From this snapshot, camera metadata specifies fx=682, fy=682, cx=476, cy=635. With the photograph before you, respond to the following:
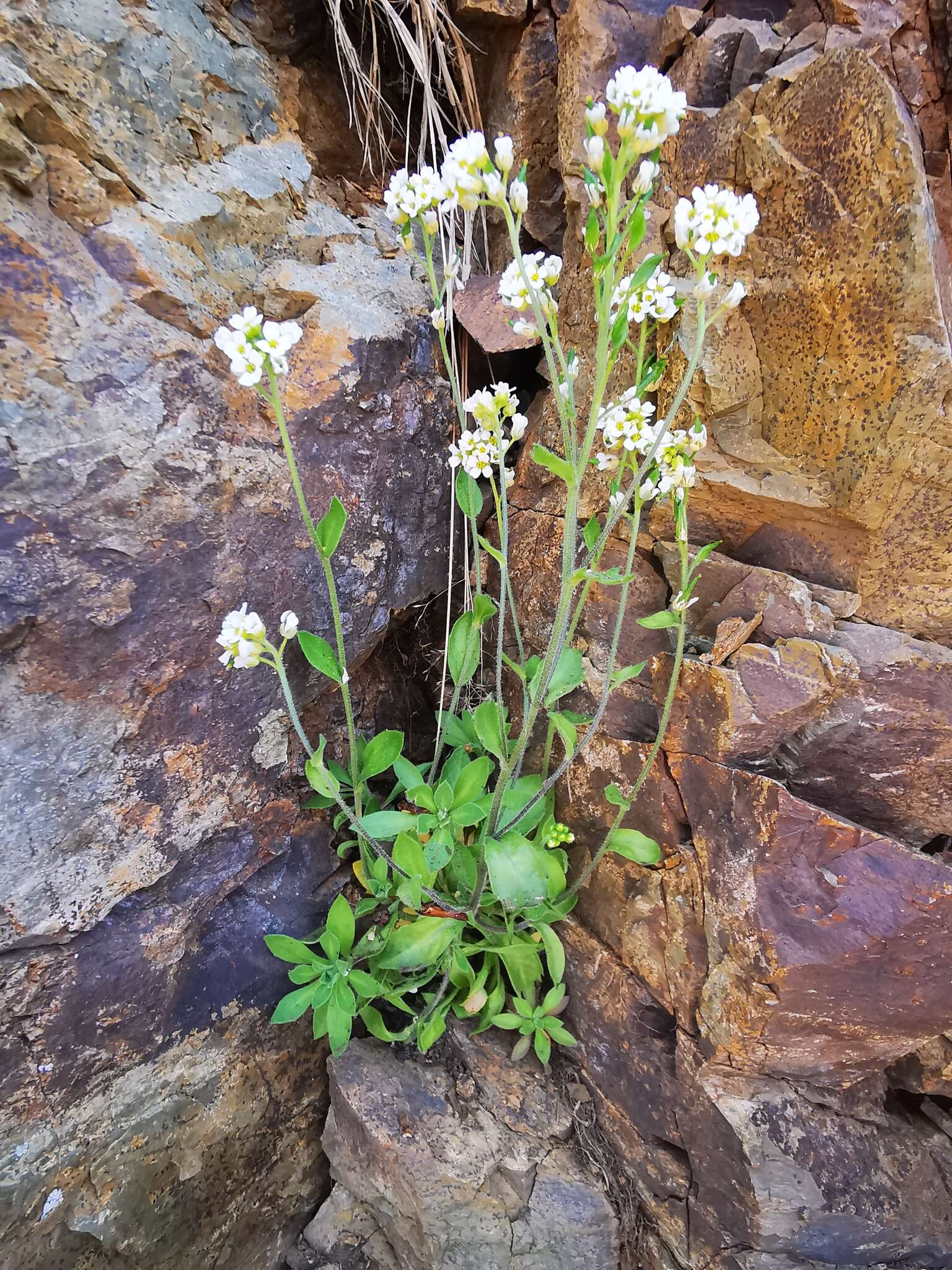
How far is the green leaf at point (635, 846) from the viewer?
1.86 metres

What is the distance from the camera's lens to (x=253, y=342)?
1.31 meters

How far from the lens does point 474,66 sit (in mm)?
2291

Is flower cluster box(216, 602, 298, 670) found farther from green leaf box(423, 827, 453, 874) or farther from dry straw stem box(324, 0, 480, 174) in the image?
dry straw stem box(324, 0, 480, 174)

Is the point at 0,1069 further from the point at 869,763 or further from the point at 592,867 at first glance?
the point at 869,763

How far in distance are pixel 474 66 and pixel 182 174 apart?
45.3 inches

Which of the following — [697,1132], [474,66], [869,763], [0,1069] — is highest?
[474,66]

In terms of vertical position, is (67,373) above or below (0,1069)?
above

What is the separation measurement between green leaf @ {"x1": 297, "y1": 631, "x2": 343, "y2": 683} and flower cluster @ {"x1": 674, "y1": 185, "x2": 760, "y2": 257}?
46.5 inches

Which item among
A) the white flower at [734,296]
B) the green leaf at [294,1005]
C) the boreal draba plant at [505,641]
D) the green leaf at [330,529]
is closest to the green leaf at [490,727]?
the boreal draba plant at [505,641]

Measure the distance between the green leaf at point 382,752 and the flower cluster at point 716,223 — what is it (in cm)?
137

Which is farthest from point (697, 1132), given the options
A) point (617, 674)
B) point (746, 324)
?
point (746, 324)

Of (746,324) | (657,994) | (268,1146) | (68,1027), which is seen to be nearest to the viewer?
(68,1027)

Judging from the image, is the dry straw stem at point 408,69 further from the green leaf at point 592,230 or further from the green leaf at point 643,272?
the green leaf at point 592,230

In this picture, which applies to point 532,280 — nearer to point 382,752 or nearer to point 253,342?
point 253,342
